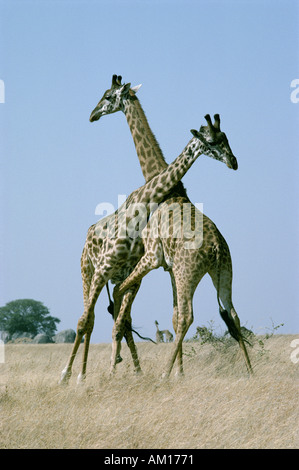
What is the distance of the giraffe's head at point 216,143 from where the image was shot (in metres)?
9.92

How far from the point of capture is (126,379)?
32.8ft

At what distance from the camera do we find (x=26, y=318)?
101ft

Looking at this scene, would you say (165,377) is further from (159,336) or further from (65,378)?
(159,336)

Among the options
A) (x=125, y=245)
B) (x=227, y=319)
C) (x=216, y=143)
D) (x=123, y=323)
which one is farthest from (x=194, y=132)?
(x=123, y=323)

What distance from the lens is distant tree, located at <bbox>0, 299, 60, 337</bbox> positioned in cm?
3006

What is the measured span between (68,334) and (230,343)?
42.5 ft

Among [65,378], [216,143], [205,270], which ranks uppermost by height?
[216,143]

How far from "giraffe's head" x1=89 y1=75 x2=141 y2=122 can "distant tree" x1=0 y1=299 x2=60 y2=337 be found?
62.0ft

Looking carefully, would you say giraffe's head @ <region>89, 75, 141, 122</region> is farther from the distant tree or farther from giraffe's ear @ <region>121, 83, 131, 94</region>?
the distant tree

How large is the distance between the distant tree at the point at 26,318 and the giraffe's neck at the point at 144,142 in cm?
1917

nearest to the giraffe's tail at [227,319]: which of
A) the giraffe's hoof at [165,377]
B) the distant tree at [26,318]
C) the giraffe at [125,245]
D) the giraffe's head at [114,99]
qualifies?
the giraffe's hoof at [165,377]

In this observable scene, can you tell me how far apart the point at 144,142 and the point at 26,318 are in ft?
67.2

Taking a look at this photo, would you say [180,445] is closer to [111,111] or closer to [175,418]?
[175,418]

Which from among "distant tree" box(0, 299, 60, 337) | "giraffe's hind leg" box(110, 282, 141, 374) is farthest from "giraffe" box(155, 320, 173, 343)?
"distant tree" box(0, 299, 60, 337)
